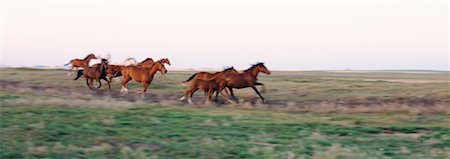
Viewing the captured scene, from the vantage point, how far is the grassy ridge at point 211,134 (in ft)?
37.1

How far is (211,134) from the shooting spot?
1360cm

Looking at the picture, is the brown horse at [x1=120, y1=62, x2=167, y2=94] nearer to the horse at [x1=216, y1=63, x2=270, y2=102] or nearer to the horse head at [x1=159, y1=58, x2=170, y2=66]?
Answer: the horse head at [x1=159, y1=58, x2=170, y2=66]

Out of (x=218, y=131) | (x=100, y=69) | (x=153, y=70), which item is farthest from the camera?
(x=100, y=69)

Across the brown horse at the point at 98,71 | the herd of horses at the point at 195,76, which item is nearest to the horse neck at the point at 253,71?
the herd of horses at the point at 195,76

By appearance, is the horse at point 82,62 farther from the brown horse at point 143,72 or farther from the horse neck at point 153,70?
the horse neck at point 153,70

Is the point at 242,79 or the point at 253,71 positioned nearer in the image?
the point at 242,79

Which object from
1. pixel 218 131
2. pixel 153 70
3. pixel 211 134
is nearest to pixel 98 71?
pixel 153 70

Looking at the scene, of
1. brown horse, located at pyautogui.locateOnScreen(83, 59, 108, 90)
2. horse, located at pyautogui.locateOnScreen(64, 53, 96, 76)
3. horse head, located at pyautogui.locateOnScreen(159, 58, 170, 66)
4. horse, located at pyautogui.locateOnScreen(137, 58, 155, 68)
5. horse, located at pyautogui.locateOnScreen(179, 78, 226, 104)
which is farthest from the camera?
horse, located at pyautogui.locateOnScreen(64, 53, 96, 76)

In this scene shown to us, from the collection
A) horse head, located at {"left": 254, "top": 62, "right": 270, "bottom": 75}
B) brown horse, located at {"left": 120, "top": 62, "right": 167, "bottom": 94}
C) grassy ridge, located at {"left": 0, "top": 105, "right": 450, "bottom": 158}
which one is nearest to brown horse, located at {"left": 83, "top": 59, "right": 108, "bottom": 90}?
brown horse, located at {"left": 120, "top": 62, "right": 167, "bottom": 94}

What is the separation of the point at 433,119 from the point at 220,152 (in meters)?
9.19

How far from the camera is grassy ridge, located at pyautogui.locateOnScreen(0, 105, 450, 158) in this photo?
11.3m

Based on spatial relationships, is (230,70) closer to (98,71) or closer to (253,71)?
(253,71)

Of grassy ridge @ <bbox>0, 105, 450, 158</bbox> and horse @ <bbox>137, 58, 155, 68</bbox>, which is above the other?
horse @ <bbox>137, 58, 155, 68</bbox>

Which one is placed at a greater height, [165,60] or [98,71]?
[165,60]
